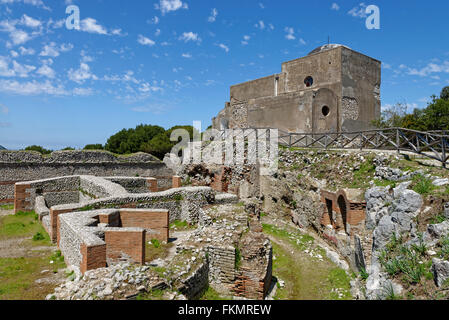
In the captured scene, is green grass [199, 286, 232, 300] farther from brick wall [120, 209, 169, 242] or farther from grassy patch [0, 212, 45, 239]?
grassy patch [0, 212, 45, 239]

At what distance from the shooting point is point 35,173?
1594 centimetres

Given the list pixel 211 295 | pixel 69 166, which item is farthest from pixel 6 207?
pixel 211 295

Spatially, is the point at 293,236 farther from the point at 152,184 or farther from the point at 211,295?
the point at 152,184

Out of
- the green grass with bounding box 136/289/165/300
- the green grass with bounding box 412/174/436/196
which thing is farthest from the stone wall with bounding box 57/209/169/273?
the green grass with bounding box 412/174/436/196

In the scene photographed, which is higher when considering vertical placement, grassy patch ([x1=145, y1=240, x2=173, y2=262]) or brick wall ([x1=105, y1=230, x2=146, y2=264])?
brick wall ([x1=105, y1=230, x2=146, y2=264])

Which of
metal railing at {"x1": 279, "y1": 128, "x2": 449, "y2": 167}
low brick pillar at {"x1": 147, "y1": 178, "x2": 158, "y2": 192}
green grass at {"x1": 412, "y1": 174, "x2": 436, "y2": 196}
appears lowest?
low brick pillar at {"x1": 147, "y1": 178, "x2": 158, "y2": 192}

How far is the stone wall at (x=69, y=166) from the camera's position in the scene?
1496 cm

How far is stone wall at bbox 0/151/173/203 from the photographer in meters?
15.0

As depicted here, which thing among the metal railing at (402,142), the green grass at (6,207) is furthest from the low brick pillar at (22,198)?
the metal railing at (402,142)

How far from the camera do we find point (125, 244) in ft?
21.2

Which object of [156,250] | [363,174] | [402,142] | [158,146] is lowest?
[156,250]

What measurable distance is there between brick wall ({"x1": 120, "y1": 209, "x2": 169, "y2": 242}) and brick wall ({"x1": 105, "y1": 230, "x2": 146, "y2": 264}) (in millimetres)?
2187

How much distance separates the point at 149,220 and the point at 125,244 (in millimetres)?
2291

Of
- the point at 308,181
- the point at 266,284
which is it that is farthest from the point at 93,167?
the point at 266,284
